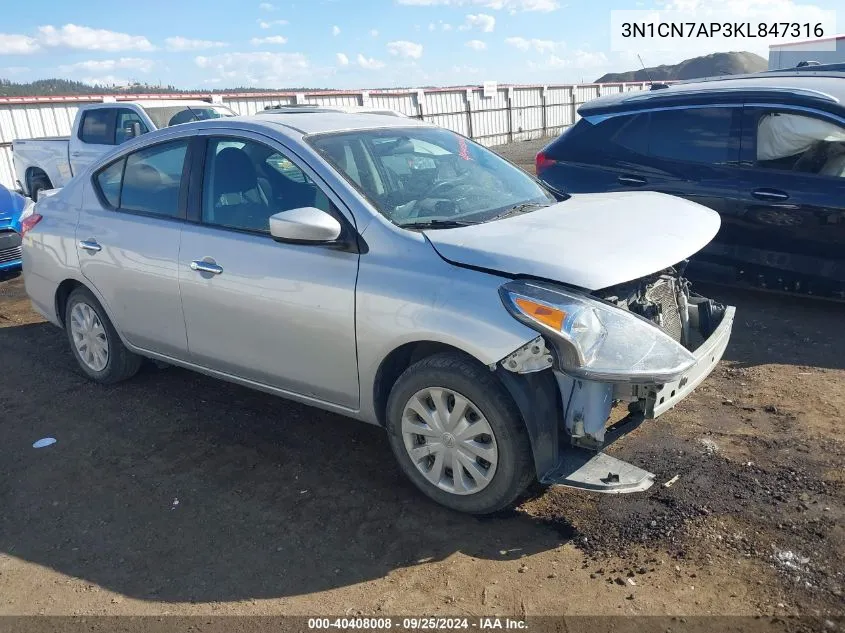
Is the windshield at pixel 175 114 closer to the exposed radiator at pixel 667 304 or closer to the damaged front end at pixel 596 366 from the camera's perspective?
the exposed radiator at pixel 667 304

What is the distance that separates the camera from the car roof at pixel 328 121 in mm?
4109

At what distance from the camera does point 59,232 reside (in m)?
5.15

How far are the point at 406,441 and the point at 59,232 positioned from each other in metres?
3.20

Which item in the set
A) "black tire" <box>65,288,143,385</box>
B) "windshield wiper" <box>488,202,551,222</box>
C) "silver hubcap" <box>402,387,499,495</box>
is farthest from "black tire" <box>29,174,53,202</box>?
"silver hubcap" <box>402,387,499,495</box>

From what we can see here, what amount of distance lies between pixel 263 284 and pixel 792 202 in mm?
4022

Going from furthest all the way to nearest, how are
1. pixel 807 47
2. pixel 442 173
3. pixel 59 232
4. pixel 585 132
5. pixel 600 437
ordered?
pixel 807 47 → pixel 585 132 → pixel 59 232 → pixel 442 173 → pixel 600 437

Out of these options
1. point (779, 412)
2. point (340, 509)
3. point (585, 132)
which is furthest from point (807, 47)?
point (340, 509)

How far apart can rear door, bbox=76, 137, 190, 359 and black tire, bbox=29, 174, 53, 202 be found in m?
8.90

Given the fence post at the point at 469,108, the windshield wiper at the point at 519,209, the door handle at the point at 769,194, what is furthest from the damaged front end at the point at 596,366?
the fence post at the point at 469,108

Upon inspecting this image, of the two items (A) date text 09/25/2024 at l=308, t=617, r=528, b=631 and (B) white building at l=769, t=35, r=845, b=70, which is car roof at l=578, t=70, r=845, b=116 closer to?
(A) date text 09/25/2024 at l=308, t=617, r=528, b=631

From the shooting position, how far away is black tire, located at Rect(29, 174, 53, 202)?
1274cm

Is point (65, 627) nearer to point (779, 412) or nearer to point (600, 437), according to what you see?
point (600, 437)

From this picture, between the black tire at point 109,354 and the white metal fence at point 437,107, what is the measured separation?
11.4 metres

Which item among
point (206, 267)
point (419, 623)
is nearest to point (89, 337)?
point (206, 267)
